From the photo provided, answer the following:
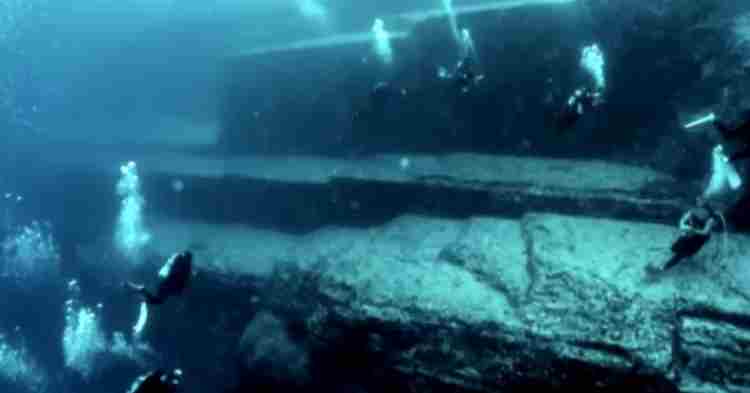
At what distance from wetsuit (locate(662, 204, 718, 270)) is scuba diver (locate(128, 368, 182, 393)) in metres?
4.42

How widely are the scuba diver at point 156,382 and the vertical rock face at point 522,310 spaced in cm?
218

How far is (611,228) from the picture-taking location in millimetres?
6254

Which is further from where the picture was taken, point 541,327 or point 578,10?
point 578,10

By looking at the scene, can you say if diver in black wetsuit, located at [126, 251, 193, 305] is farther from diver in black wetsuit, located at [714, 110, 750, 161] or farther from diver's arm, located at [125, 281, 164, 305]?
diver in black wetsuit, located at [714, 110, 750, 161]

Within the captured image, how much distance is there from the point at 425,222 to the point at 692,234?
3.61 m

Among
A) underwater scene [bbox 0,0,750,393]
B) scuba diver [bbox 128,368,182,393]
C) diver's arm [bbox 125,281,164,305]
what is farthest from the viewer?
underwater scene [bbox 0,0,750,393]

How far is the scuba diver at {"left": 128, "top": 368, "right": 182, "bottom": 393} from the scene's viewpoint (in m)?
3.75

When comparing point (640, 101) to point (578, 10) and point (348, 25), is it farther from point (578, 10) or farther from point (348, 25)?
point (348, 25)

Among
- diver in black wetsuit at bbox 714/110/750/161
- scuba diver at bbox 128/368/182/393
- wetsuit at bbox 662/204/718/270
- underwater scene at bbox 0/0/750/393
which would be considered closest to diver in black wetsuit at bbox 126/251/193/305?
underwater scene at bbox 0/0/750/393

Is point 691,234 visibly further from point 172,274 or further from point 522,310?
point 172,274

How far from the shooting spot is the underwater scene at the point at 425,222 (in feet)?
15.9

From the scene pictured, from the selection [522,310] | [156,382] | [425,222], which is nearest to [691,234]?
[522,310]

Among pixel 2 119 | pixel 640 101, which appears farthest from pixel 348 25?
pixel 2 119

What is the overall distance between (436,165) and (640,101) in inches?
126
